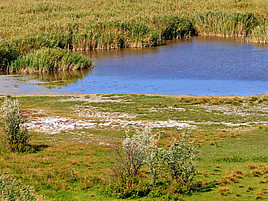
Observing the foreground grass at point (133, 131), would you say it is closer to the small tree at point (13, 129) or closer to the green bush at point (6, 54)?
the small tree at point (13, 129)

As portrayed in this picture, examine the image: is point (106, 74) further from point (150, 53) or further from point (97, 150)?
point (97, 150)

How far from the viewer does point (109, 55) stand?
189ft

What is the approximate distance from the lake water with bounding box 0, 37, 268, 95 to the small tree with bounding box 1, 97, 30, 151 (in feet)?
63.0

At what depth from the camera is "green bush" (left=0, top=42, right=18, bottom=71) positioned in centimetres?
4844

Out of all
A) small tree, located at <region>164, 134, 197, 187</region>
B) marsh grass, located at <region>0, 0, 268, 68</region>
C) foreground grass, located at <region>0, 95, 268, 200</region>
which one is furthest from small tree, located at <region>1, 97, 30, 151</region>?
marsh grass, located at <region>0, 0, 268, 68</region>

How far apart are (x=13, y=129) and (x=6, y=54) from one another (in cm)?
3154

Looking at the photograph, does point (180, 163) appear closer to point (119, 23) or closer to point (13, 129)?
point (13, 129)

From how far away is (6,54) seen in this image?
161ft

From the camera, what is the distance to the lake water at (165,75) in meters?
38.7

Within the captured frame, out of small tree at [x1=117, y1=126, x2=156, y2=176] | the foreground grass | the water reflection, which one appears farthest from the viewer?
the water reflection

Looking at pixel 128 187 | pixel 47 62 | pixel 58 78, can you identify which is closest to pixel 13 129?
pixel 128 187

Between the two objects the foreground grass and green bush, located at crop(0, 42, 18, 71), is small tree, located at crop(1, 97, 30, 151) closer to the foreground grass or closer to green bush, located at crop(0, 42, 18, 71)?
the foreground grass

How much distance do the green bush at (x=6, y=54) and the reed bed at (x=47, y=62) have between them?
3.11 ft

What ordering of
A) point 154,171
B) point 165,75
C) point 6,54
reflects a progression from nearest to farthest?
point 154,171
point 165,75
point 6,54
